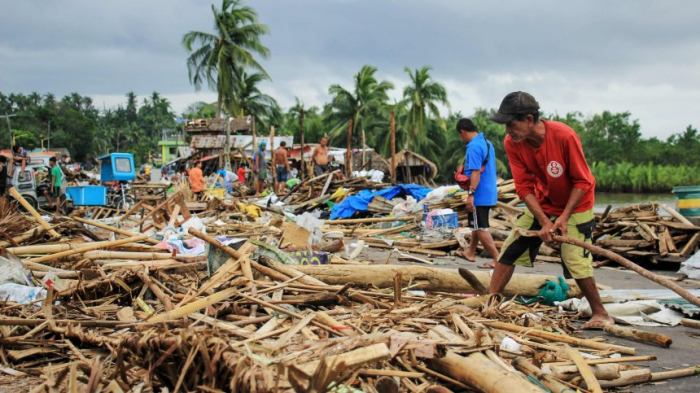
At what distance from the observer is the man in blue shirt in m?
7.32

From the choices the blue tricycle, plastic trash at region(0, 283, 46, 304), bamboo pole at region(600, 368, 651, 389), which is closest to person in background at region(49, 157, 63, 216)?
the blue tricycle

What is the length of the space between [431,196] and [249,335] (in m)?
9.06

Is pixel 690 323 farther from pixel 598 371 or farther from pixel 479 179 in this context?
pixel 479 179

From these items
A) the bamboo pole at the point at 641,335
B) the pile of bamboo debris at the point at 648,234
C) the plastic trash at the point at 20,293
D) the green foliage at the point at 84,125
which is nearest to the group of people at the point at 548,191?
the bamboo pole at the point at 641,335

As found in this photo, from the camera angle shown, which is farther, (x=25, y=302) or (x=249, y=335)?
(x=25, y=302)

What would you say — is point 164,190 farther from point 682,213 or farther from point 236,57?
point 236,57

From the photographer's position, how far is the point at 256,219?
1267 cm

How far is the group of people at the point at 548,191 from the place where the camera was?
4215mm

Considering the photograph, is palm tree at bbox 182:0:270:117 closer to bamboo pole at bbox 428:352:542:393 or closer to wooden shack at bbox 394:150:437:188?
wooden shack at bbox 394:150:437:188

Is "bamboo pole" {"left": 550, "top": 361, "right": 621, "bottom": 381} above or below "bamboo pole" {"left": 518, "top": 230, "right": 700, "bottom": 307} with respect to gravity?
below

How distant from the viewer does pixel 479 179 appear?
24.0 feet

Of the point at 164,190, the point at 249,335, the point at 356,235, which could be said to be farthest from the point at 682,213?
the point at 164,190

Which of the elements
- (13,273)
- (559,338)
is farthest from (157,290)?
(559,338)

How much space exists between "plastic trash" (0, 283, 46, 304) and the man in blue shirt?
5.01 meters
